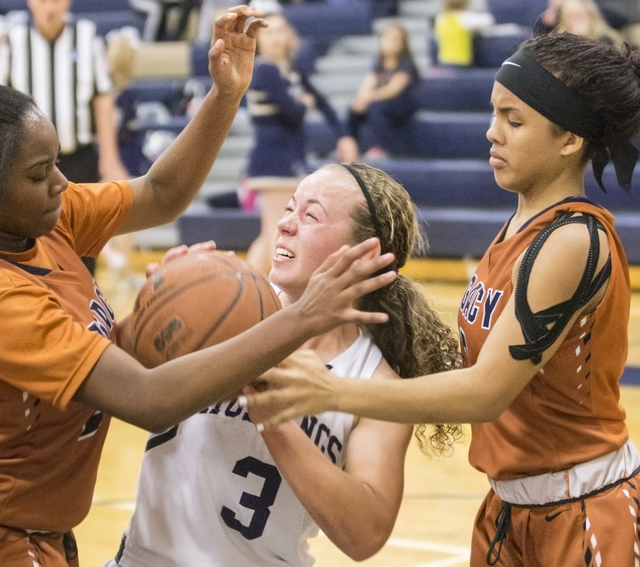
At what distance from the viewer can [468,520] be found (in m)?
3.88

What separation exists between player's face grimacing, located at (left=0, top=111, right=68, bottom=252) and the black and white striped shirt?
170 inches

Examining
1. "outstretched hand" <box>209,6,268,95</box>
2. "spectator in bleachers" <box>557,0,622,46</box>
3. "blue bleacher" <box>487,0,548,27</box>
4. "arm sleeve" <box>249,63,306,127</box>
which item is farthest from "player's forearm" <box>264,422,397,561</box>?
"blue bleacher" <box>487,0,548,27</box>

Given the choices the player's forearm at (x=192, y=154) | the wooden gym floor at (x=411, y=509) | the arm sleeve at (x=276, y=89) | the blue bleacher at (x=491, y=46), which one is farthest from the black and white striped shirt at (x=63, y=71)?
the blue bleacher at (x=491, y=46)

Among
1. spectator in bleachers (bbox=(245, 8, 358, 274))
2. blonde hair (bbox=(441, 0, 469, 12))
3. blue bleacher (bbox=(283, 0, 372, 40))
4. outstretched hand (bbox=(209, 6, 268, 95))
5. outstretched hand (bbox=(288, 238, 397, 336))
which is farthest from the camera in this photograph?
blue bleacher (bbox=(283, 0, 372, 40))

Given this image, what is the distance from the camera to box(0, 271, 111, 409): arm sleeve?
172 centimetres

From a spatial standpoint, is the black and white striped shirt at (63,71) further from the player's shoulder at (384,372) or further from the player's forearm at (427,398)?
the player's forearm at (427,398)

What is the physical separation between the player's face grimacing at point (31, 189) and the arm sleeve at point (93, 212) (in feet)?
1.01

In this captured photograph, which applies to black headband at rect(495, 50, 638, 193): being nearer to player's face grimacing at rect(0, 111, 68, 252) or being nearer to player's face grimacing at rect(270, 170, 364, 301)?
player's face grimacing at rect(270, 170, 364, 301)

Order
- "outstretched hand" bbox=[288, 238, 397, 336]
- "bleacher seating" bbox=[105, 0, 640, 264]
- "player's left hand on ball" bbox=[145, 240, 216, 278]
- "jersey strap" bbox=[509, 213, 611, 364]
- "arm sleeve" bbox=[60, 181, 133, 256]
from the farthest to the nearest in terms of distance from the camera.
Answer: "bleacher seating" bbox=[105, 0, 640, 264]
"arm sleeve" bbox=[60, 181, 133, 256]
"player's left hand on ball" bbox=[145, 240, 216, 278]
"jersey strap" bbox=[509, 213, 611, 364]
"outstretched hand" bbox=[288, 238, 397, 336]

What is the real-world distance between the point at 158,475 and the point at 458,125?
8.38 metres

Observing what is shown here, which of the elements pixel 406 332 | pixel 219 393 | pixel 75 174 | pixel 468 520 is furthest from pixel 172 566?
pixel 75 174

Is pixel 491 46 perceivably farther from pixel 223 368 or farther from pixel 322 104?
pixel 223 368

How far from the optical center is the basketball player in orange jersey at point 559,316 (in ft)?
6.35

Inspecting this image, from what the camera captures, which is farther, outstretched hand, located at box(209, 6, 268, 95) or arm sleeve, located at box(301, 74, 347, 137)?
arm sleeve, located at box(301, 74, 347, 137)
